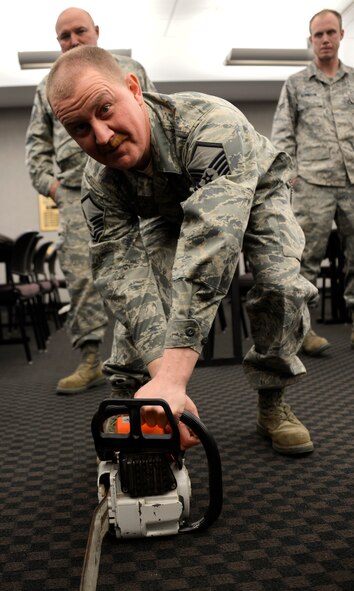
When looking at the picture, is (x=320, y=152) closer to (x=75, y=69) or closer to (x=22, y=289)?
(x=22, y=289)

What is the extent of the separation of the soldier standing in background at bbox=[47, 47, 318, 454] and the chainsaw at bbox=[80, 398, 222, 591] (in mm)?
49

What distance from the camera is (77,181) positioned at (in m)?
2.44

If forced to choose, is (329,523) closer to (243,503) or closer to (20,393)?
(243,503)

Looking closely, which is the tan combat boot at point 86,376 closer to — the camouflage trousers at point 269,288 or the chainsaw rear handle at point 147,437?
the camouflage trousers at point 269,288

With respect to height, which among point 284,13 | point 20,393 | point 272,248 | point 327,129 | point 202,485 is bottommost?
point 20,393

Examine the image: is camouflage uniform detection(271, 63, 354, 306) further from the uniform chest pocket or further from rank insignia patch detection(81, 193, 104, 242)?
rank insignia patch detection(81, 193, 104, 242)

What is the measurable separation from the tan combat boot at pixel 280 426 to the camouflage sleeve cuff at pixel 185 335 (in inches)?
25.8

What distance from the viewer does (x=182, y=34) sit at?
5633 mm

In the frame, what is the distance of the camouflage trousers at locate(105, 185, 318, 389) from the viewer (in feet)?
4.43

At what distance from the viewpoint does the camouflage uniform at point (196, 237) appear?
974 mm

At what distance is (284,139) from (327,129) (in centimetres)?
20

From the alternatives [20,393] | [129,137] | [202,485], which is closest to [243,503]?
[202,485]

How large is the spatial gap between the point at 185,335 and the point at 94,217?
456 millimetres

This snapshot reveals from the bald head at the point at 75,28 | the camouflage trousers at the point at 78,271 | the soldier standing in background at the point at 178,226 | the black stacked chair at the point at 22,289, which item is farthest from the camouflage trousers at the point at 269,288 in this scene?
the black stacked chair at the point at 22,289
